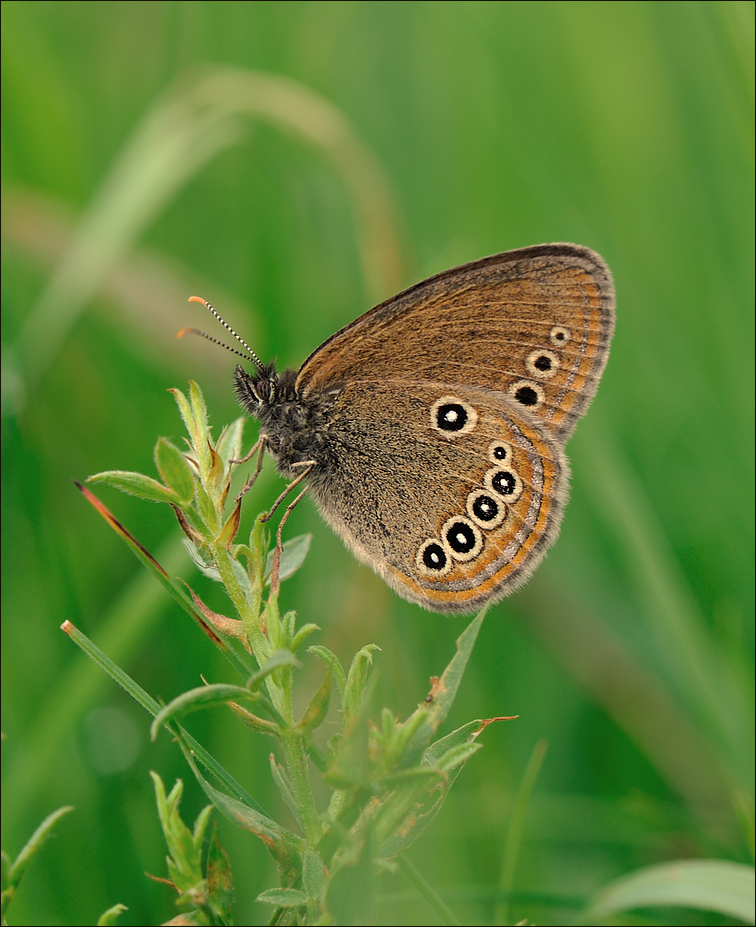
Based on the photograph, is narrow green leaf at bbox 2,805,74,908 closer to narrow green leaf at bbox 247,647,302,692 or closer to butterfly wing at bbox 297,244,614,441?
narrow green leaf at bbox 247,647,302,692

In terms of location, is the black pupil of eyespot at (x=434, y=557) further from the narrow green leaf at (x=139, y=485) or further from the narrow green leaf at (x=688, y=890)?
the narrow green leaf at (x=139, y=485)

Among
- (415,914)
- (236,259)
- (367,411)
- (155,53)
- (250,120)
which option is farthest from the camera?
(155,53)

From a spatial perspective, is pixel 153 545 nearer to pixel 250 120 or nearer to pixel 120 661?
pixel 120 661

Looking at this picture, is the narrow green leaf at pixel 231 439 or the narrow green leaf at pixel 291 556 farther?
the narrow green leaf at pixel 231 439

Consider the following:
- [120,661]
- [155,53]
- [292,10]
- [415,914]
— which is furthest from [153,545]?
[292,10]

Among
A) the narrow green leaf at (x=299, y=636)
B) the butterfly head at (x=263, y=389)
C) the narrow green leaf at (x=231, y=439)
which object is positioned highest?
the butterfly head at (x=263, y=389)

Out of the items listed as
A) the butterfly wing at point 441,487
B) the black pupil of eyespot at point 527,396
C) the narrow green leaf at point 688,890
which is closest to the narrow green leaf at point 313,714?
the narrow green leaf at point 688,890

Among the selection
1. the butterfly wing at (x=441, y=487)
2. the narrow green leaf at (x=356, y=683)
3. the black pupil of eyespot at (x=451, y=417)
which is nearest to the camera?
the narrow green leaf at (x=356, y=683)

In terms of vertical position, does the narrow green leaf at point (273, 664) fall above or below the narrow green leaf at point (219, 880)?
above
